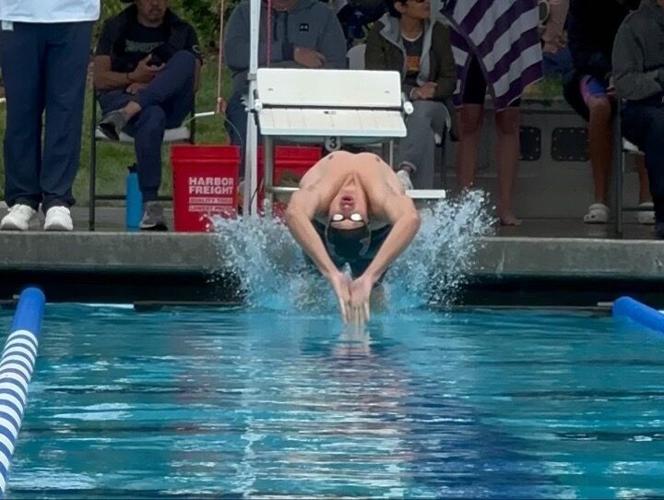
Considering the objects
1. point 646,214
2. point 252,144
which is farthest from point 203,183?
point 646,214

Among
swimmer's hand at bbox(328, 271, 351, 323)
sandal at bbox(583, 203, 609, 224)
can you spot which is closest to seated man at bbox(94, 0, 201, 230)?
swimmer's hand at bbox(328, 271, 351, 323)

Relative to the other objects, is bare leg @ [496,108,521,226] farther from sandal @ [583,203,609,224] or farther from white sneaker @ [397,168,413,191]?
white sneaker @ [397,168,413,191]

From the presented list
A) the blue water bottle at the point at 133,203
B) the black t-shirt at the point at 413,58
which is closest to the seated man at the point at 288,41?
the black t-shirt at the point at 413,58

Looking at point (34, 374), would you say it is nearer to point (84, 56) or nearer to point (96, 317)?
point (96, 317)

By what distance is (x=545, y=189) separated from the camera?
1165 cm

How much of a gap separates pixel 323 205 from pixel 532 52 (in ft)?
8.86

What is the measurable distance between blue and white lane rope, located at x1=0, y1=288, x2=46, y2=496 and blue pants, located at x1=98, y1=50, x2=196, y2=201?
1.11 m

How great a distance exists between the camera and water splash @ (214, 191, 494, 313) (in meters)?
9.13

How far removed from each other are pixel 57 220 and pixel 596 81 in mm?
3340

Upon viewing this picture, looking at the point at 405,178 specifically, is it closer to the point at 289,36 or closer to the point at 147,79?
the point at 289,36

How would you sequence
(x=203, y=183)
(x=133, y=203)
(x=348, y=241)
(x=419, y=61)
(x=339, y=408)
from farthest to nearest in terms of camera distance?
(x=419, y=61)
(x=133, y=203)
(x=203, y=183)
(x=348, y=241)
(x=339, y=408)

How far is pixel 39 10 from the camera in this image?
8.92 meters

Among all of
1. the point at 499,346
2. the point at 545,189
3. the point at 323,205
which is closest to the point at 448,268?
the point at 323,205

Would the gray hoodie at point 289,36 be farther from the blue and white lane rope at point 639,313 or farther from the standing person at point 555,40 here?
the blue and white lane rope at point 639,313
